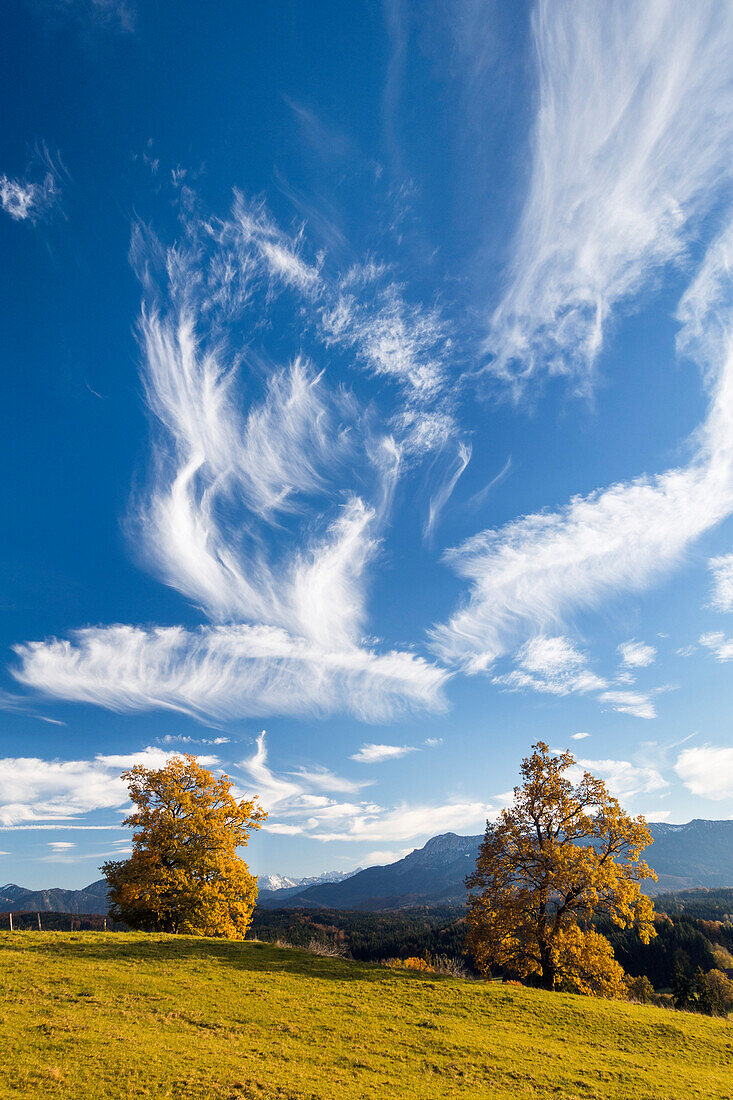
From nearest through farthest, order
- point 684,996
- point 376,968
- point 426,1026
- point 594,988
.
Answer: point 426,1026
point 376,968
point 594,988
point 684,996

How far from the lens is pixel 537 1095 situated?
16.4 meters

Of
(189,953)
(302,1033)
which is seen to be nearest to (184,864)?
(189,953)

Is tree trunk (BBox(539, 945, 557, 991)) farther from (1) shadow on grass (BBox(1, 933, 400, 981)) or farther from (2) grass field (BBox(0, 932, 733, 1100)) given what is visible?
(1) shadow on grass (BBox(1, 933, 400, 981))

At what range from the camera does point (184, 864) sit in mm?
38312

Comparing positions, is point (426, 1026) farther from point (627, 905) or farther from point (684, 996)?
point (684, 996)

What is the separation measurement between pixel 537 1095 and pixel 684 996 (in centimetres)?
10617

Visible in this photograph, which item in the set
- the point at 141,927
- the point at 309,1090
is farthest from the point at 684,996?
the point at 309,1090

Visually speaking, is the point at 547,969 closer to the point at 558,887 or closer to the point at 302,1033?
the point at 558,887

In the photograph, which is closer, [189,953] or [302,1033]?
[302,1033]

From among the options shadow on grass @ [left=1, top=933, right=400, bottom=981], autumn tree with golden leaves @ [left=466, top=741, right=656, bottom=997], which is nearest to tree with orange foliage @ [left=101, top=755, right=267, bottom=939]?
shadow on grass @ [left=1, top=933, right=400, bottom=981]

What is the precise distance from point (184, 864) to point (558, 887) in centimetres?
2631

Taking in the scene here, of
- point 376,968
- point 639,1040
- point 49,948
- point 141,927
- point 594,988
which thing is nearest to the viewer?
point 639,1040

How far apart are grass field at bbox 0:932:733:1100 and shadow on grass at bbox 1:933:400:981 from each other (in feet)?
0.60

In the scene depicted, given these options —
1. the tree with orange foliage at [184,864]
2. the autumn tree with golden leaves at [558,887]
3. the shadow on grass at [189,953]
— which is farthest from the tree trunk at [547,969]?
the tree with orange foliage at [184,864]
